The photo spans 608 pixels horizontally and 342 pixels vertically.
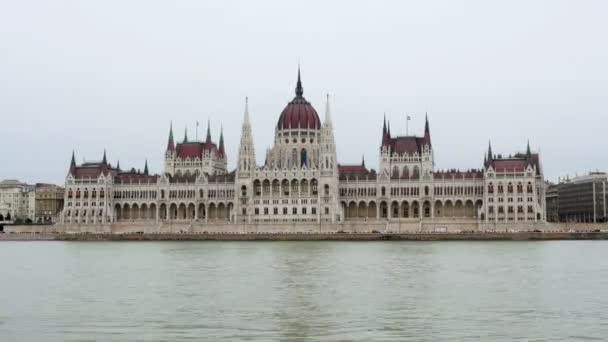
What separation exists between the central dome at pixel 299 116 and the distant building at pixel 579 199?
45505mm

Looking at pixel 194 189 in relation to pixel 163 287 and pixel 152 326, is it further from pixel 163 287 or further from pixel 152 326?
pixel 152 326

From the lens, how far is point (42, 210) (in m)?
156

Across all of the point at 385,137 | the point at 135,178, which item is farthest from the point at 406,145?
the point at 135,178

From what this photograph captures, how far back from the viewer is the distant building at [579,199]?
141 m

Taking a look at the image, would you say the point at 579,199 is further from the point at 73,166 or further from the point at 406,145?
the point at 73,166

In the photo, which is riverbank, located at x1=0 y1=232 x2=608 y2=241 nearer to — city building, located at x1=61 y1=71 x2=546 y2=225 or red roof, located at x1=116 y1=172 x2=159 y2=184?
city building, located at x1=61 y1=71 x2=546 y2=225

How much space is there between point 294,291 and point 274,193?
81232 millimetres

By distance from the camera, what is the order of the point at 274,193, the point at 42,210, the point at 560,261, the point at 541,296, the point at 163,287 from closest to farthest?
the point at 541,296
the point at 163,287
the point at 560,261
the point at 274,193
the point at 42,210

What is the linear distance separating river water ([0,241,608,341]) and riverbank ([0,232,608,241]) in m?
44.0

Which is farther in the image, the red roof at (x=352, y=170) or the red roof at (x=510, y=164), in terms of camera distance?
the red roof at (x=352, y=170)

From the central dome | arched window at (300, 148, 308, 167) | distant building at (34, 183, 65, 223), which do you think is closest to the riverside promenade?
arched window at (300, 148, 308, 167)

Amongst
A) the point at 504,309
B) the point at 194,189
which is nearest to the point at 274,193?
the point at 194,189

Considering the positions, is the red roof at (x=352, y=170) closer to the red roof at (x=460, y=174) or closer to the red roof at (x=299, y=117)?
the red roof at (x=299, y=117)

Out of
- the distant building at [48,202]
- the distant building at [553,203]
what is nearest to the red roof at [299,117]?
the distant building at [48,202]
